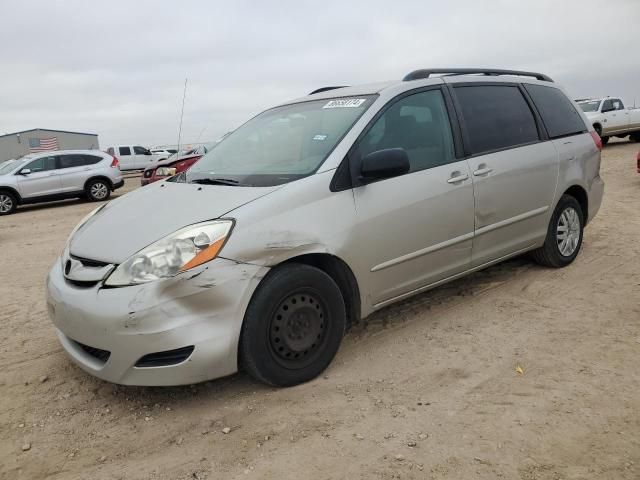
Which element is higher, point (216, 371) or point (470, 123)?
point (470, 123)

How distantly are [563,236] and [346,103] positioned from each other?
256cm

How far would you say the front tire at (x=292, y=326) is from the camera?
2.84 metres

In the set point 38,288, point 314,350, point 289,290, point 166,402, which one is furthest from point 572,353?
point 38,288

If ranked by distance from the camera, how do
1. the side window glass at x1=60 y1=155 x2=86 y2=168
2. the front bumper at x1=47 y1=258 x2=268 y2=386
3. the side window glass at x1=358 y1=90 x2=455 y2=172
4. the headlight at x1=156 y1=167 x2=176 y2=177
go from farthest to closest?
the side window glass at x1=60 y1=155 x2=86 y2=168 → the headlight at x1=156 y1=167 x2=176 y2=177 → the side window glass at x1=358 y1=90 x2=455 y2=172 → the front bumper at x1=47 y1=258 x2=268 y2=386

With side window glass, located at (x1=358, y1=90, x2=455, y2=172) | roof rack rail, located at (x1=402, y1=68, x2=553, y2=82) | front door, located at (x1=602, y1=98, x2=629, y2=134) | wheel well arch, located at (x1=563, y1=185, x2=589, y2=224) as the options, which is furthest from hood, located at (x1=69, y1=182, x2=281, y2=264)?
front door, located at (x1=602, y1=98, x2=629, y2=134)

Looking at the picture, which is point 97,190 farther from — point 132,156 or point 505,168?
point 132,156

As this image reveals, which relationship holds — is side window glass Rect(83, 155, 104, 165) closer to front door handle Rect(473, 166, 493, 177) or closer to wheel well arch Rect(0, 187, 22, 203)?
wheel well arch Rect(0, 187, 22, 203)

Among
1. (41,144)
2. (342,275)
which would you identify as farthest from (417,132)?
(41,144)

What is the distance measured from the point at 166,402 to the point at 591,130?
4.55m

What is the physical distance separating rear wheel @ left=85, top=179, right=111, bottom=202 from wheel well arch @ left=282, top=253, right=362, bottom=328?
13.6m

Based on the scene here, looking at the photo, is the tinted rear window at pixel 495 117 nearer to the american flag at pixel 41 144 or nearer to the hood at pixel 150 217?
the hood at pixel 150 217

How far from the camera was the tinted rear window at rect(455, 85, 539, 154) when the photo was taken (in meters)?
4.04

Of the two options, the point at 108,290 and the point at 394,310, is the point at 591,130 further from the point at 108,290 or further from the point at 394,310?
the point at 108,290

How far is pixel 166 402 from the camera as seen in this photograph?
302 cm
